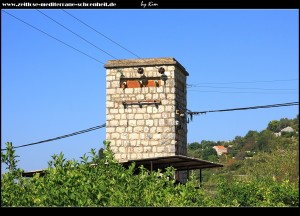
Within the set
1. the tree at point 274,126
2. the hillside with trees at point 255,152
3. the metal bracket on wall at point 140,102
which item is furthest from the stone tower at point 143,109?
the tree at point 274,126

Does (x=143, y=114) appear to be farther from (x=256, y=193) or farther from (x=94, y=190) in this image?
(x=94, y=190)

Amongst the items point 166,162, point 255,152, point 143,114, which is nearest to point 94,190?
point 166,162

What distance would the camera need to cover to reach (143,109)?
1822 cm

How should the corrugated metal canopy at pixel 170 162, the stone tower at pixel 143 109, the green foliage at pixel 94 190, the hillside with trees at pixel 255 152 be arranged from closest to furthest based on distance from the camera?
1. the green foliage at pixel 94 190
2. the corrugated metal canopy at pixel 170 162
3. the stone tower at pixel 143 109
4. the hillside with trees at pixel 255 152

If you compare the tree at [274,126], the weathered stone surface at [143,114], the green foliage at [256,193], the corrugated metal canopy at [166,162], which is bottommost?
the green foliage at [256,193]

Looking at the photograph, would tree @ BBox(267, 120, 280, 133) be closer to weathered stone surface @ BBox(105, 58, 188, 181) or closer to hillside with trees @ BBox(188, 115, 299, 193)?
hillside with trees @ BBox(188, 115, 299, 193)

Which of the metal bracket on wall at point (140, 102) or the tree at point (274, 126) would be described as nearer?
the metal bracket on wall at point (140, 102)

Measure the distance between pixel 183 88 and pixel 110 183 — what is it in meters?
12.6

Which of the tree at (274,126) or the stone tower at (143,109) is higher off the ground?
the tree at (274,126)

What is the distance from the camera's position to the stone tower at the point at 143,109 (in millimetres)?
18047

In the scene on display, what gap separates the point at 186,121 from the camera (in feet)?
Result: 65.2

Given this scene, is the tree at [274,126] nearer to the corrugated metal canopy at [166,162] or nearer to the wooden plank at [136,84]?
the wooden plank at [136,84]
